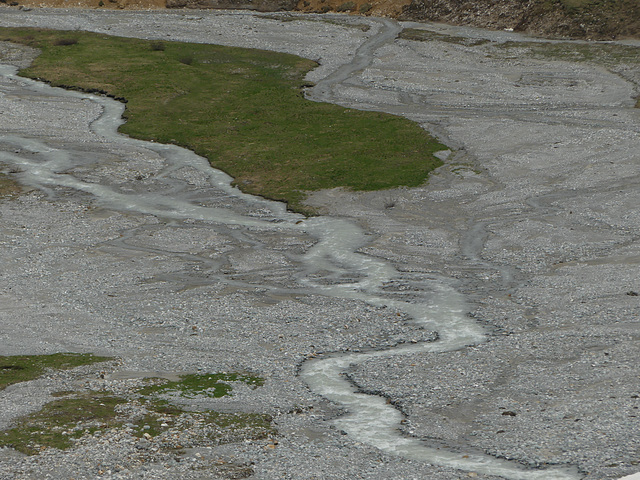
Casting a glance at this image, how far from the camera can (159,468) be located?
783 inches

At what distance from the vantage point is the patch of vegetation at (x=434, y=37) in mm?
89000

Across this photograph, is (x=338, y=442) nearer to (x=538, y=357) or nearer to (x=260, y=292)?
(x=538, y=357)

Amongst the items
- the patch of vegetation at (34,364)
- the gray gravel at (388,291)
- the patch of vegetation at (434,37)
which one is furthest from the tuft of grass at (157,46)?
the patch of vegetation at (34,364)

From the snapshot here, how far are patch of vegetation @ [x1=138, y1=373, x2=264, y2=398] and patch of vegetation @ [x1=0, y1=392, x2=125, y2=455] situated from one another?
62.9 inches

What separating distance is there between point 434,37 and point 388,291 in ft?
203

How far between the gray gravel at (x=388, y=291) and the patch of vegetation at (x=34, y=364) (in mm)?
728

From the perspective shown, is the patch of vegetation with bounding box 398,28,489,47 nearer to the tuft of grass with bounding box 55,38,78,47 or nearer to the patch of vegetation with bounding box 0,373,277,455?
the tuft of grass with bounding box 55,38,78,47

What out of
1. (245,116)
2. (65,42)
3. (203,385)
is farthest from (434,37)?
(203,385)

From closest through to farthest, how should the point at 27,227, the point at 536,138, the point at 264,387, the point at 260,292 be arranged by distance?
the point at 264,387 → the point at 260,292 → the point at 27,227 → the point at 536,138

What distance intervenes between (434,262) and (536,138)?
2368 centimetres

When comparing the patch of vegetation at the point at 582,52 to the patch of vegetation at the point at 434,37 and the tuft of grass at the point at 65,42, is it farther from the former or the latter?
the tuft of grass at the point at 65,42

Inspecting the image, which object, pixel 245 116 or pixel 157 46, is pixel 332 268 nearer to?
pixel 245 116

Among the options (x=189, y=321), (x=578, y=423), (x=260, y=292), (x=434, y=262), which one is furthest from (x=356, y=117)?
(x=578, y=423)

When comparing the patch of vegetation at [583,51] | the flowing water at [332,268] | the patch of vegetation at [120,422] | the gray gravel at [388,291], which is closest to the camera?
the patch of vegetation at [120,422]
